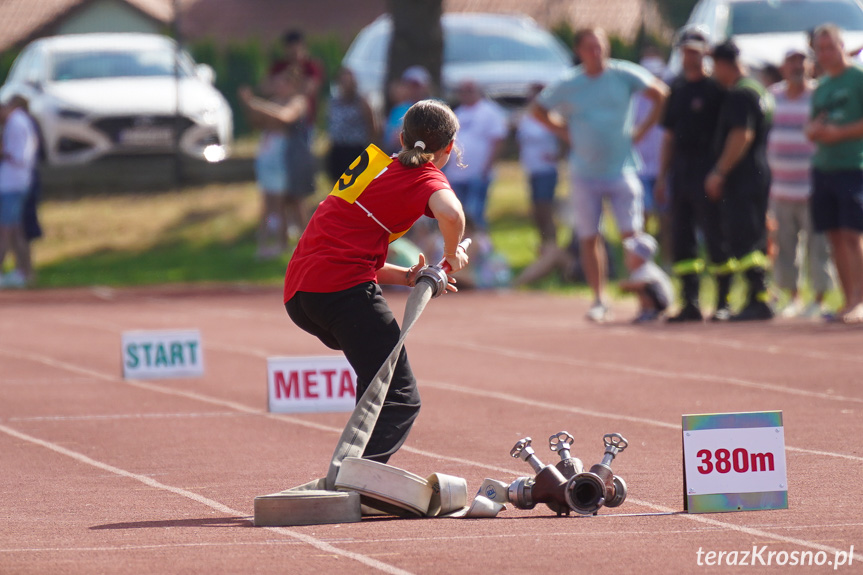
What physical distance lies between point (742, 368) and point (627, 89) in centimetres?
365

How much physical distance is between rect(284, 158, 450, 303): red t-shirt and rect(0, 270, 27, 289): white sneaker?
41.8 feet

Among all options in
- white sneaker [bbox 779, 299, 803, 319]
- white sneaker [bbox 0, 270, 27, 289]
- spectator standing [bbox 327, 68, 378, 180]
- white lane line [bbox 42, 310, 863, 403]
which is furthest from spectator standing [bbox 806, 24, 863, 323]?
white sneaker [bbox 0, 270, 27, 289]

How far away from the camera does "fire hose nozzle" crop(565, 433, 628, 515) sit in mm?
6168

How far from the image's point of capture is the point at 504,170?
2467 cm

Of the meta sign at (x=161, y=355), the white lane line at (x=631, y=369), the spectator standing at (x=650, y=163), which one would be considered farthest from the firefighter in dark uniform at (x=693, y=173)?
the meta sign at (x=161, y=355)

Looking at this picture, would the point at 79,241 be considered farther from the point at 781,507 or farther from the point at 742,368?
the point at 781,507

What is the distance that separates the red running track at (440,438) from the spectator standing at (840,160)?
0.68 metres

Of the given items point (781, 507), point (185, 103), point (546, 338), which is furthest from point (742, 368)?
point (185, 103)

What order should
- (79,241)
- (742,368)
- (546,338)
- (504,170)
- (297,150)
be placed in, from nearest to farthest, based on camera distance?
(742,368)
(546,338)
(297,150)
(79,241)
(504,170)

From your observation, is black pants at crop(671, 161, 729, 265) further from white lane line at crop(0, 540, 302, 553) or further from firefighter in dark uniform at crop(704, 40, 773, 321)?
white lane line at crop(0, 540, 302, 553)

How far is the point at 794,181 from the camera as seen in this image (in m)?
13.5

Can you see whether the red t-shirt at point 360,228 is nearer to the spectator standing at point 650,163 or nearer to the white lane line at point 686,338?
the white lane line at point 686,338

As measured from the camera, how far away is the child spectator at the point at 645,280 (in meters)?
13.4

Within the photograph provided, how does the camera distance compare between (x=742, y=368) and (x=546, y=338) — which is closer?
(x=742, y=368)
